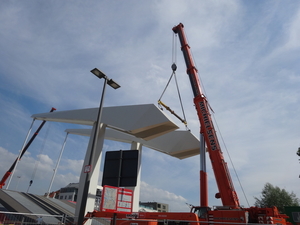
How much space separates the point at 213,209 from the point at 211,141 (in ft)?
16.2

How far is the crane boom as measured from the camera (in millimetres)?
15414

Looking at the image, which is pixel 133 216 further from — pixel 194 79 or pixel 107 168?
pixel 194 79

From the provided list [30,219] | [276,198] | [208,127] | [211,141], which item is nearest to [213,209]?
[211,141]

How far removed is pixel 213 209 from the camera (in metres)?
14.6

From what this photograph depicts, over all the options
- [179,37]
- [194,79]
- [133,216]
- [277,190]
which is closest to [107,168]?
[133,216]

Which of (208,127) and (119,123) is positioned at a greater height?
(119,123)

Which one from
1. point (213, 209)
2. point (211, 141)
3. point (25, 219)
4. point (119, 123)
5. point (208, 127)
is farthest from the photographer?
point (119, 123)

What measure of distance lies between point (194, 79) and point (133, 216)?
12940mm

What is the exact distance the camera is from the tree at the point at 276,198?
41.8m

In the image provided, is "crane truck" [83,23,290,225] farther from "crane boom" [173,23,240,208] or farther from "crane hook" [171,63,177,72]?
"crane hook" [171,63,177,72]

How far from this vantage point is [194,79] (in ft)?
69.2

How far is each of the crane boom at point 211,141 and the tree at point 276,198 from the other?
3172 centimetres

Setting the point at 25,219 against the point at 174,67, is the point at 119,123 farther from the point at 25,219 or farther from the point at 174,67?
the point at 25,219

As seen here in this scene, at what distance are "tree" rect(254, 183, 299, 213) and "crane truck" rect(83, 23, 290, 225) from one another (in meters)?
30.7
